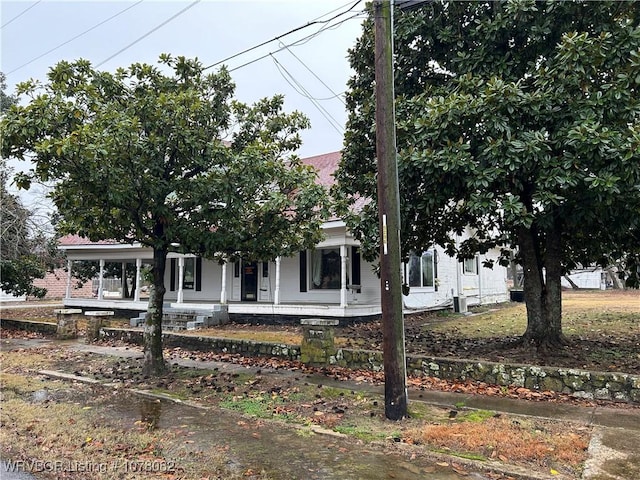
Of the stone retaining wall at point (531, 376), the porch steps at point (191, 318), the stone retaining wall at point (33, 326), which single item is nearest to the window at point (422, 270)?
the porch steps at point (191, 318)

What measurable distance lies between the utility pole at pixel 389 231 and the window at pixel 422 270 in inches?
490

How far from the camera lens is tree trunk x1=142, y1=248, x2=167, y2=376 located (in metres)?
8.82

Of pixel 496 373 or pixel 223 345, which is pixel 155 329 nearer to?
pixel 223 345

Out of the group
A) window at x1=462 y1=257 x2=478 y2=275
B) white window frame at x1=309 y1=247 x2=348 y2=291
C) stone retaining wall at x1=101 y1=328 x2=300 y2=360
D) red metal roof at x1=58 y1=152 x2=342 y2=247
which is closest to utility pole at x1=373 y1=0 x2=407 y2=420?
stone retaining wall at x1=101 y1=328 x2=300 y2=360

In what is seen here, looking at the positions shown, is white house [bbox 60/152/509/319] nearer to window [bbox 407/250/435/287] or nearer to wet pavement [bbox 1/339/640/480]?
window [bbox 407/250/435/287]

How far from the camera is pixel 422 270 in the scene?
19.1 meters

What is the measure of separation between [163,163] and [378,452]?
18.6ft

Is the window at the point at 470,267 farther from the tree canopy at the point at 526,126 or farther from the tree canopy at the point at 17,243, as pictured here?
the tree canopy at the point at 17,243

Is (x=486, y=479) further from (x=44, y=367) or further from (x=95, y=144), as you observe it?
(x=44, y=367)

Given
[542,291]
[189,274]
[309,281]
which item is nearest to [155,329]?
[542,291]

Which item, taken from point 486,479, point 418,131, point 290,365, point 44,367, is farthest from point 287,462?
point 44,367

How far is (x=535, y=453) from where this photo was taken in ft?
15.4

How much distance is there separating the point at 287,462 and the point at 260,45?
8.05 m

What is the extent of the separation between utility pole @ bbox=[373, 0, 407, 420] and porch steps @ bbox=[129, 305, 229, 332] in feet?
35.9
